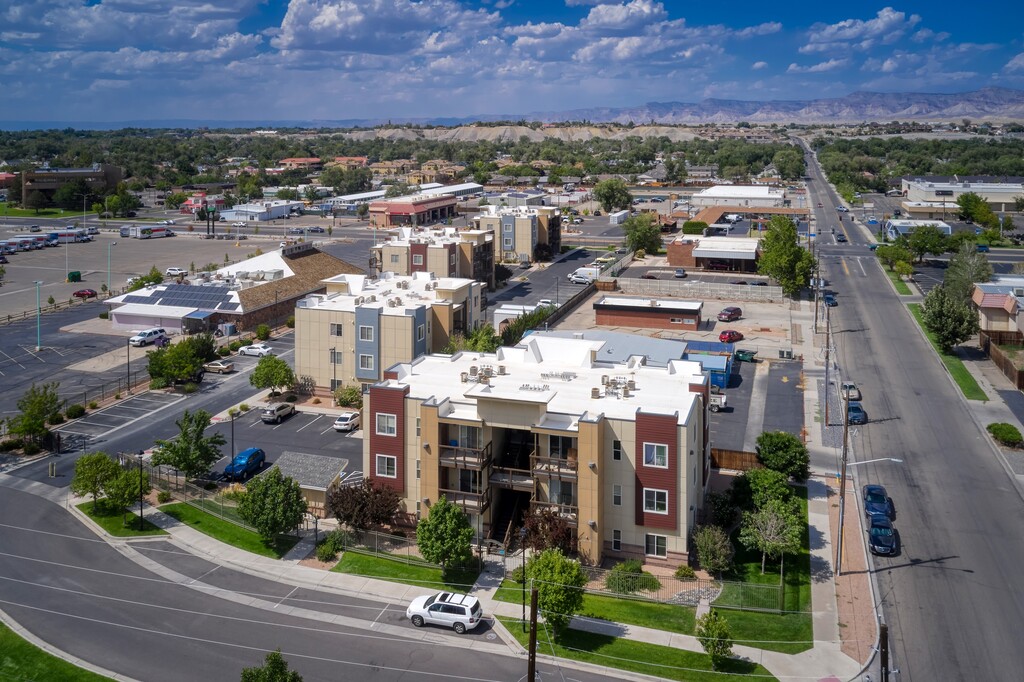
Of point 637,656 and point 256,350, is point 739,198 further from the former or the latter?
point 637,656

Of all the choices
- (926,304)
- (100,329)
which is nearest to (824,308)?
(926,304)

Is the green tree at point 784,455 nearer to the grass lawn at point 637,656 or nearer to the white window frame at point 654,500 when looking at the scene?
the white window frame at point 654,500

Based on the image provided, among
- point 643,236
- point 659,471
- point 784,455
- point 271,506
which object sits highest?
point 643,236

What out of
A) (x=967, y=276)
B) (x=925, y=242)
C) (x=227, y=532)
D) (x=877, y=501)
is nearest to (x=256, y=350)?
(x=227, y=532)

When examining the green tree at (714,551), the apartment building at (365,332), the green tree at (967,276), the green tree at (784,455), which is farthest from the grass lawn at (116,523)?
the green tree at (967,276)

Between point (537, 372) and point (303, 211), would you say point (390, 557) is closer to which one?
point (537, 372)

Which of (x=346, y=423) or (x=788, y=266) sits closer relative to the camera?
(x=346, y=423)
